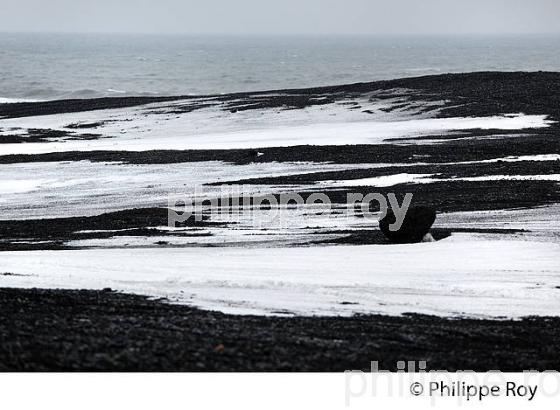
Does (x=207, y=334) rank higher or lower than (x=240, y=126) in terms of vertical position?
lower

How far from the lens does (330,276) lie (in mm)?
13148

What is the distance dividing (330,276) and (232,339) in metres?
3.96

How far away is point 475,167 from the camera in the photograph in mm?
23422

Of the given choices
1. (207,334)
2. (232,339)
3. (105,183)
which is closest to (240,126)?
(105,183)

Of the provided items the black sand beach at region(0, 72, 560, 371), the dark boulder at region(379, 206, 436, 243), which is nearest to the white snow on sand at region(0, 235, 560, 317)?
the dark boulder at region(379, 206, 436, 243)

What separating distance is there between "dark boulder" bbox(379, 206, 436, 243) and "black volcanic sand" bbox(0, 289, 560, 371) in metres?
4.32

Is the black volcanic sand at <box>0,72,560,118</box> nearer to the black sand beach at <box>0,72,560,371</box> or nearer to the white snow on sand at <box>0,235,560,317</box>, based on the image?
the black sand beach at <box>0,72,560,371</box>

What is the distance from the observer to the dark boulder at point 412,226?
15.4 m

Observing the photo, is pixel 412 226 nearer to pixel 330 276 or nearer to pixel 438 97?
pixel 330 276

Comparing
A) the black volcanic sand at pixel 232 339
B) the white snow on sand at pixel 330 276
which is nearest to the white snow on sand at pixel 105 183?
the white snow on sand at pixel 330 276

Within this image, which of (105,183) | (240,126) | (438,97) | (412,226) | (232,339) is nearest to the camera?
(232,339)

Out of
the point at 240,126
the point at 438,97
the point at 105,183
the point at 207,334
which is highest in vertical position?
the point at 438,97

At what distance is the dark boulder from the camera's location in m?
15.4

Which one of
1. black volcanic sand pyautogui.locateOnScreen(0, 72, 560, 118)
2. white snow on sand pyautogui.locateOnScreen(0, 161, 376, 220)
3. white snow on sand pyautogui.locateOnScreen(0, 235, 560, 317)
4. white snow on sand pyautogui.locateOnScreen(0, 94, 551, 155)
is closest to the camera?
white snow on sand pyautogui.locateOnScreen(0, 235, 560, 317)
